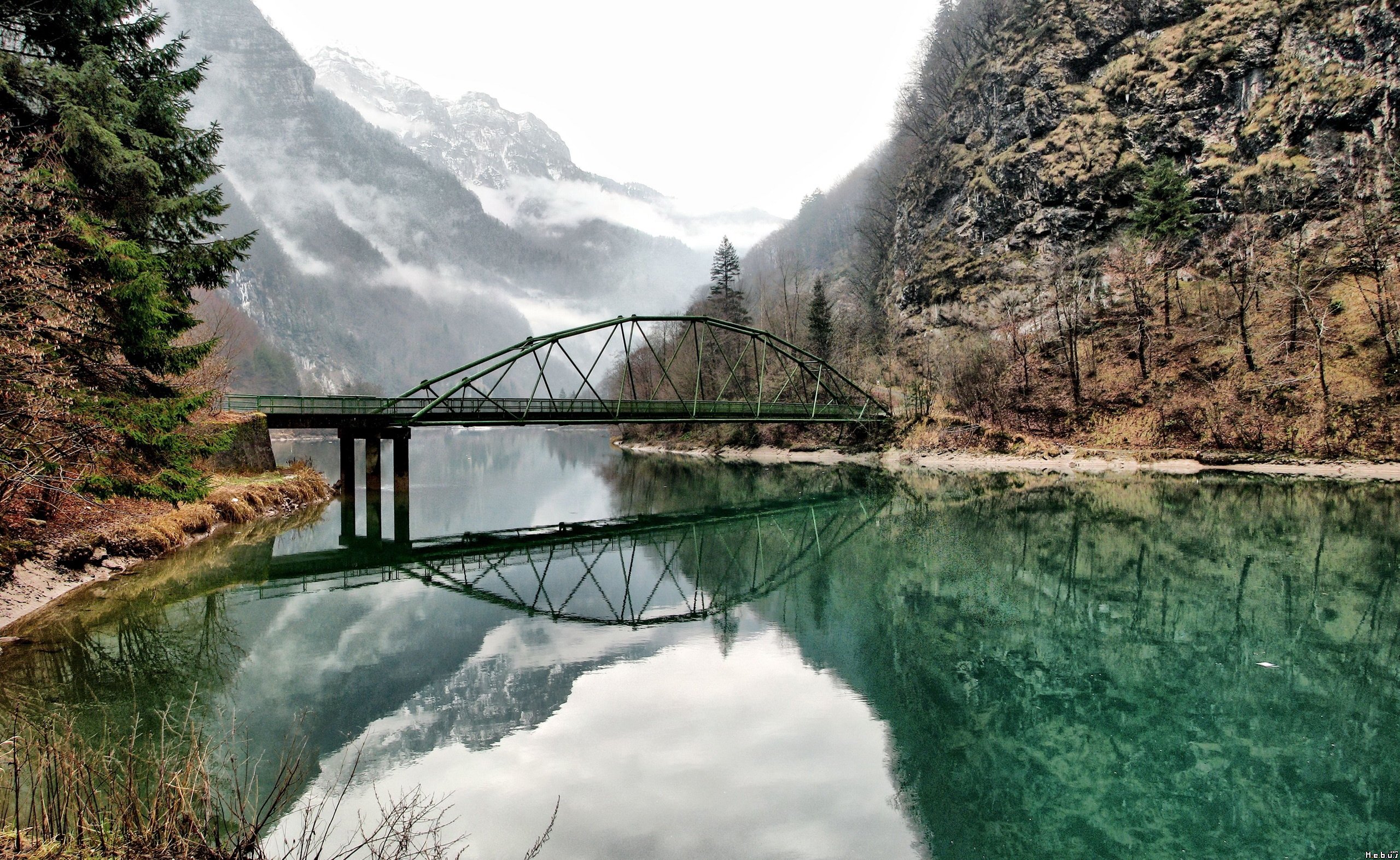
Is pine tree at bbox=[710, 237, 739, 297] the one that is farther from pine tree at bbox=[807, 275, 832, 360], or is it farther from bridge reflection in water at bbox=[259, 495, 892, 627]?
bridge reflection in water at bbox=[259, 495, 892, 627]

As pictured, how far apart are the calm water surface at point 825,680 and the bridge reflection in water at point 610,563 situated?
18 centimetres

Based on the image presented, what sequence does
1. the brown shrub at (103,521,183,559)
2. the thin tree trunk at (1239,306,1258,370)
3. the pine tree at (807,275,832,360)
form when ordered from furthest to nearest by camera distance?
the pine tree at (807,275,832,360) → the thin tree trunk at (1239,306,1258,370) → the brown shrub at (103,521,183,559)

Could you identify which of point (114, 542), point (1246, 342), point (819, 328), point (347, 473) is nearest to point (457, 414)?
point (347, 473)

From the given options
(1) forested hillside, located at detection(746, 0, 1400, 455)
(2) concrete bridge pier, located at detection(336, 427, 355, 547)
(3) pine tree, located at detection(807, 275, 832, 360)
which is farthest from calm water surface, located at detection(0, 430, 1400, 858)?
(3) pine tree, located at detection(807, 275, 832, 360)

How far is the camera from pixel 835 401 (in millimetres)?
53594

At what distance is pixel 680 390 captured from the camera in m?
70.0

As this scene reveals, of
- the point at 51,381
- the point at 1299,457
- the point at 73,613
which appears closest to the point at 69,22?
the point at 51,381

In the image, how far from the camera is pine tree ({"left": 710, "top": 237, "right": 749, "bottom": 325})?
74000 mm

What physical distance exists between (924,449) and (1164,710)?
137 ft

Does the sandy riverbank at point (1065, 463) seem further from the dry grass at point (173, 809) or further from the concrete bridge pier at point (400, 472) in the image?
the dry grass at point (173, 809)

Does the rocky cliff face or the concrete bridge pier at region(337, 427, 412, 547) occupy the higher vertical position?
the rocky cliff face

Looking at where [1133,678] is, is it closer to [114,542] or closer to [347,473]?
[114,542]

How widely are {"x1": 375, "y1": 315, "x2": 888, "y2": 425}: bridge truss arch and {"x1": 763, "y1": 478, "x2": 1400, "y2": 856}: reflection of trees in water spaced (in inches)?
642

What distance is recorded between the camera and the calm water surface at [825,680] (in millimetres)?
6660
